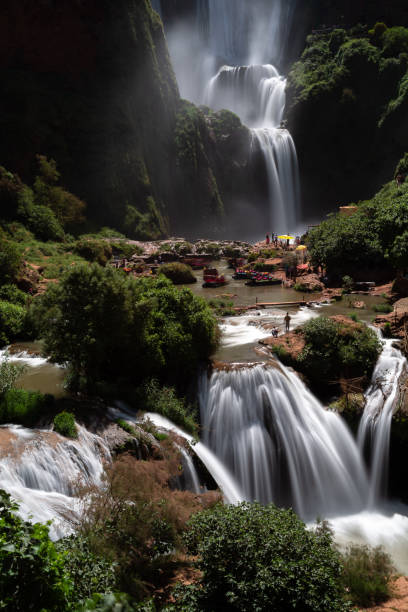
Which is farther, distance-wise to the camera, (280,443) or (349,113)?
(349,113)

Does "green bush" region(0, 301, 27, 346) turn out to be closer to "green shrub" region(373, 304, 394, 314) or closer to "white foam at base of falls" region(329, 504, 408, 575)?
"white foam at base of falls" region(329, 504, 408, 575)

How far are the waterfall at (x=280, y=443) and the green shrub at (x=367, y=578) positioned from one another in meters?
4.36

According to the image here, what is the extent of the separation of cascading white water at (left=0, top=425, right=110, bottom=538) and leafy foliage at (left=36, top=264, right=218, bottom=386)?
3345mm

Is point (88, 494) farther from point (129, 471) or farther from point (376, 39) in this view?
point (376, 39)

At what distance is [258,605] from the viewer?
6.98 metres

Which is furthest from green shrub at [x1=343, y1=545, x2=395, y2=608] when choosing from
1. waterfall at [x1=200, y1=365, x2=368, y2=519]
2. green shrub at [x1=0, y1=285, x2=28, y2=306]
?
green shrub at [x1=0, y1=285, x2=28, y2=306]

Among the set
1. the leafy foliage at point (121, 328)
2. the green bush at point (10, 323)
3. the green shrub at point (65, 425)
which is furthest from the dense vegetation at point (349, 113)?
the green shrub at point (65, 425)

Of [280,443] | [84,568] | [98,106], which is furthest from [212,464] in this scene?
[98,106]

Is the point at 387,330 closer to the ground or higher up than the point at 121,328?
closer to the ground

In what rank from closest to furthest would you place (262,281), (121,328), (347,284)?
(121,328), (347,284), (262,281)

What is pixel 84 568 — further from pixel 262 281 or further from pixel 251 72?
pixel 251 72

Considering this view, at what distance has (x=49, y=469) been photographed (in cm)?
1024

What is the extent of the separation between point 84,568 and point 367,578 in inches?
277

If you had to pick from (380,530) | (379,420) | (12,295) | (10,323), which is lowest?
(380,530)
